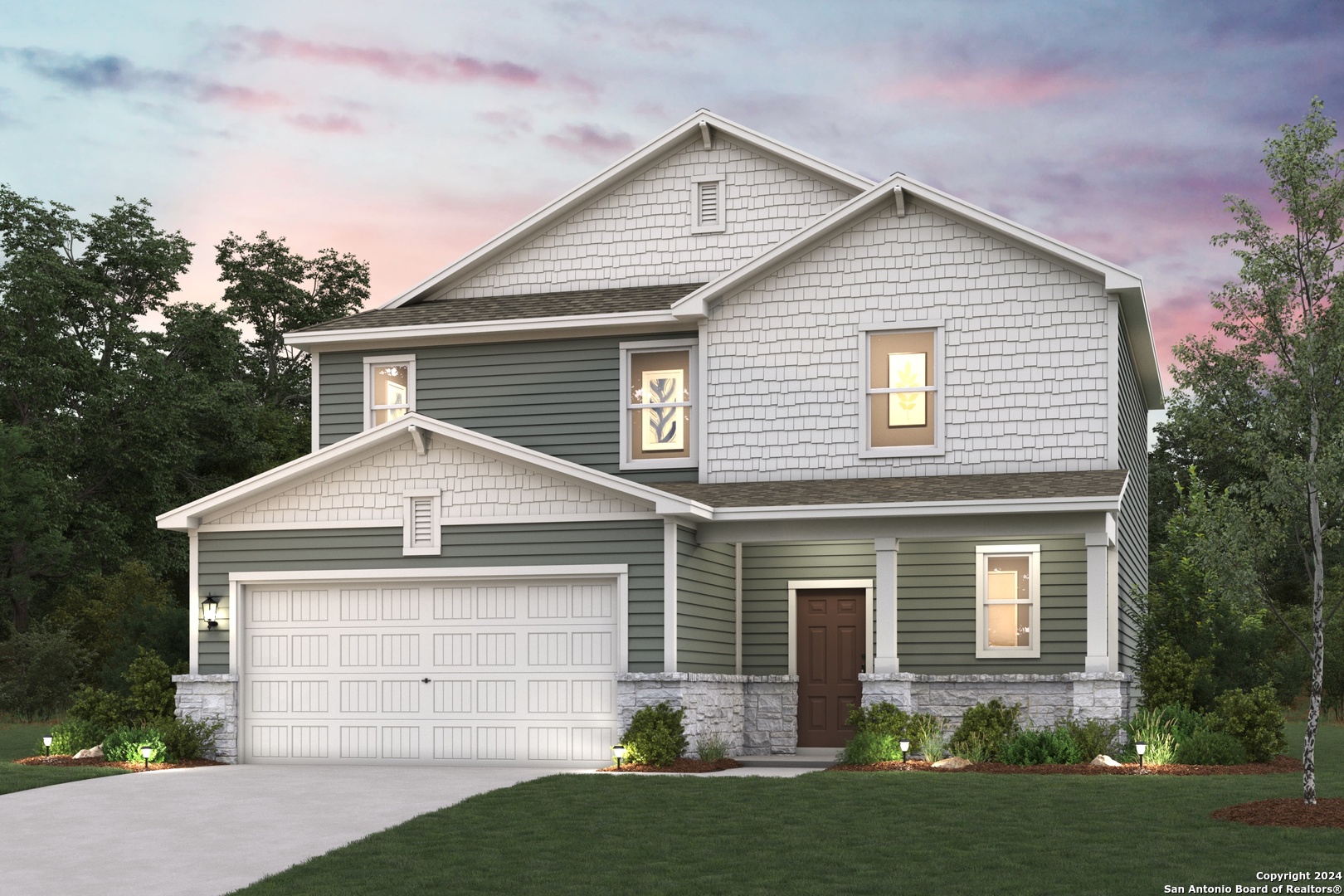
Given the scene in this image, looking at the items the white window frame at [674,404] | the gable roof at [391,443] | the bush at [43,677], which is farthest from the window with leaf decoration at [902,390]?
the bush at [43,677]

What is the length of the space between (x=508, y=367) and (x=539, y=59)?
6111 mm

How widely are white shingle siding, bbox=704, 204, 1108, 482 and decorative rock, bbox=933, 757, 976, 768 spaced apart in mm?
4339

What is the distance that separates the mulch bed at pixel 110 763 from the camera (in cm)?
1819

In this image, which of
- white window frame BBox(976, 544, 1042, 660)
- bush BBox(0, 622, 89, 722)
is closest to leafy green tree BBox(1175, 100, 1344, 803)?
white window frame BBox(976, 544, 1042, 660)

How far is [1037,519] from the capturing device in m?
18.1

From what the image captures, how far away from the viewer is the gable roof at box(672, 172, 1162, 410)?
63.0ft

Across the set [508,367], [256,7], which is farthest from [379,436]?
[256,7]

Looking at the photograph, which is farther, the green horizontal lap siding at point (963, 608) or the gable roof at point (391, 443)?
the green horizontal lap siding at point (963, 608)

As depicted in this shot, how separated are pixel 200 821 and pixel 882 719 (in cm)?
824

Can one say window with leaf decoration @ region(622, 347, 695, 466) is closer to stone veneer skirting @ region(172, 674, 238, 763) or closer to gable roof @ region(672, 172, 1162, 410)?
gable roof @ region(672, 172, 1162, 410)

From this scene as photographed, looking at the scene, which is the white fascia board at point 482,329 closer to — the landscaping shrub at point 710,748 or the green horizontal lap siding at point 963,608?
the green horizontal lap siding at point 963,608

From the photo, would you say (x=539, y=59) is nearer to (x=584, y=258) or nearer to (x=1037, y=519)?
(x=584, y=258)

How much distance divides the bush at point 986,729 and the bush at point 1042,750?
0.63 ft

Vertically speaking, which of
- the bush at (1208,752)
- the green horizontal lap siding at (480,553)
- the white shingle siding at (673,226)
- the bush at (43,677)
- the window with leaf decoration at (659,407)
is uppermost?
the white shingle siding at (673,226)
